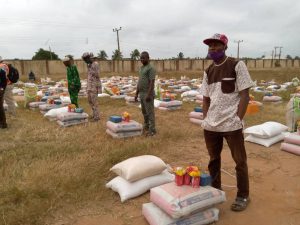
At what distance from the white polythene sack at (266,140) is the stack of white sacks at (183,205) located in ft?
9.04

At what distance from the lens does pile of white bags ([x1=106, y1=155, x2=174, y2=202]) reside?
339cm

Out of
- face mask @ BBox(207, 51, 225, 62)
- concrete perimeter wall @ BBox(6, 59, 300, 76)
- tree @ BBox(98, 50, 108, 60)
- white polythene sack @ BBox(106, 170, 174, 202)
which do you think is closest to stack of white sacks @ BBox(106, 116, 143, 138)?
white polythene sack @ BBox(106, 170, 174, 202)

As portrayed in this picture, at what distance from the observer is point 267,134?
5.21 m

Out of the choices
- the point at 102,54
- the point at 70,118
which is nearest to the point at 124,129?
the point at 70,118

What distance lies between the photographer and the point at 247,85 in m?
2.64

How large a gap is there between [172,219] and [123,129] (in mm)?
3082

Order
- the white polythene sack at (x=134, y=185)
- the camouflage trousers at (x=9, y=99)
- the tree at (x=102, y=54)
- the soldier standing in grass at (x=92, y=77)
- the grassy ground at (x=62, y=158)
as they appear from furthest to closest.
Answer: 1. the tree at (x=102, y=54)
2. the camouflage trousers at (x=9, y=99)
3. the soldier standing in grass at (x=92, y=77)
4. the white polythene sack at (x=134, y=185)
5. the grassy ground at (x=62, y=158)

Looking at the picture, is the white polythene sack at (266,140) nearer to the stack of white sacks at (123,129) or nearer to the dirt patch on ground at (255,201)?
the dirt patch on ground at (255,201)

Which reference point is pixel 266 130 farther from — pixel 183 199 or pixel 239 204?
pixel 183 199

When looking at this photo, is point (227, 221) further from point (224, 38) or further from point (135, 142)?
point (135, 142)

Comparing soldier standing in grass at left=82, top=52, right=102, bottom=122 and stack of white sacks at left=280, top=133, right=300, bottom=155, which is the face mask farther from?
soldier standing in grass at left=82, top=52, right=102, bottom=122

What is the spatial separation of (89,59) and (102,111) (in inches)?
103

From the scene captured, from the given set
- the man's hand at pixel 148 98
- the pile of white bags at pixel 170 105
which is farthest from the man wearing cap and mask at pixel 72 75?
the pile of white bags at pixel 170 105

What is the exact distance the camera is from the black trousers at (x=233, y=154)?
2.81 meters
